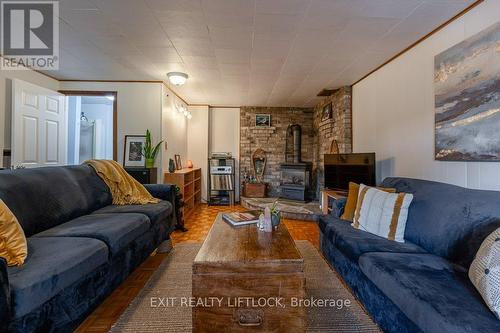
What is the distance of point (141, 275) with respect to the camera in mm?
2223

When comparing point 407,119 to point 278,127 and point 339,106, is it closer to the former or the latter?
point 339,106

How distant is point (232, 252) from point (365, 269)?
2.74ft

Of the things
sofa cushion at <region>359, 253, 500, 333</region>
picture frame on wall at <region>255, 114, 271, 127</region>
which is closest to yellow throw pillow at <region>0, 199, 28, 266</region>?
sofa cushion at <region>359, 253, 500, 333</region>

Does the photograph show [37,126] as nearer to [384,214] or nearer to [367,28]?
[367,28]

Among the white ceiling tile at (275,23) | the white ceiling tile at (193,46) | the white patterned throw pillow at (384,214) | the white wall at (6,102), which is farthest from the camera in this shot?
the white wall at (6,102)

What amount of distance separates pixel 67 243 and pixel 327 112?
4566mm

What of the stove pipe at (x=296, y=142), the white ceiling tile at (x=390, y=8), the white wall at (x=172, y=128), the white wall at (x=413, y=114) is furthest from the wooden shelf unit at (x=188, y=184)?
the white ceiling tile at (x=390, y=8)

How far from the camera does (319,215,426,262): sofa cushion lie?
1688mm

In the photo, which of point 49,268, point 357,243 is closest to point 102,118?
point 49,268

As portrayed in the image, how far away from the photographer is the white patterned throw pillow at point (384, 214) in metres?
1.88

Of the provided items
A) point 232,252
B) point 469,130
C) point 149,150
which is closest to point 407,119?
point 469,130

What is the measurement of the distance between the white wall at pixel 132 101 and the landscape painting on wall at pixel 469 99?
375 cm

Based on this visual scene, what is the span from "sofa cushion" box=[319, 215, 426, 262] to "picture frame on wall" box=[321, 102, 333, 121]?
9.99 ft

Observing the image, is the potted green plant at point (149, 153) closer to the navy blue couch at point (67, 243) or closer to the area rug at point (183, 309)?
the navy blue couch at point (67, 243)
